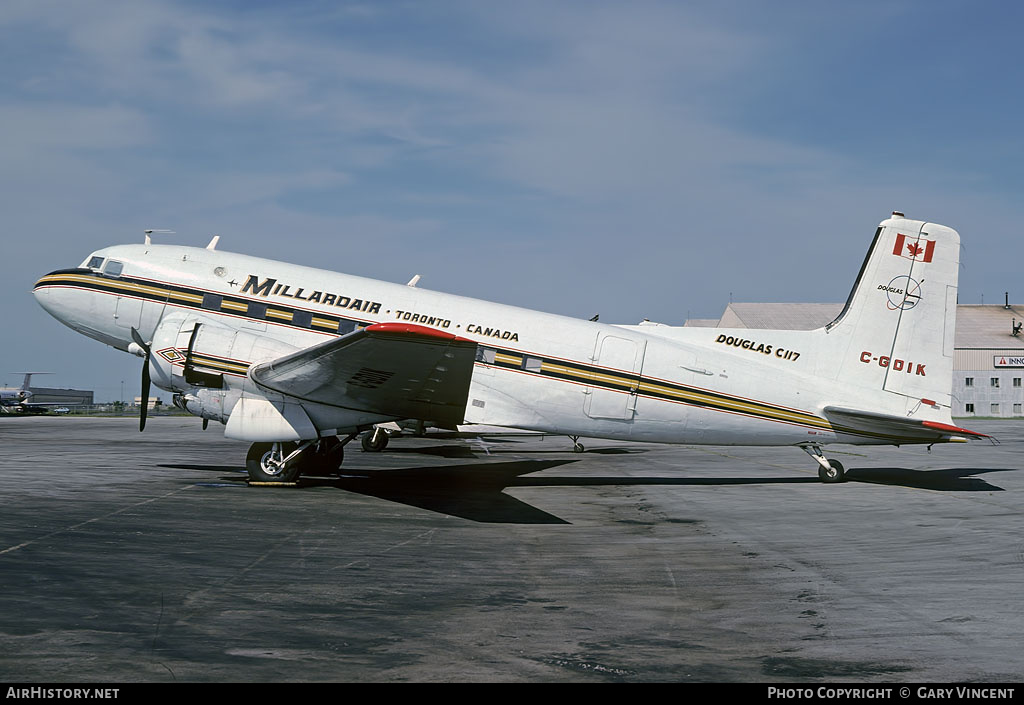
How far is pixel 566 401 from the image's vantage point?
57.9ft

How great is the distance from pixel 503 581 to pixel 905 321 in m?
13.8

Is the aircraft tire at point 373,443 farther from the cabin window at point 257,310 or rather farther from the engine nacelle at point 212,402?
the engine nacelle at point 212,402

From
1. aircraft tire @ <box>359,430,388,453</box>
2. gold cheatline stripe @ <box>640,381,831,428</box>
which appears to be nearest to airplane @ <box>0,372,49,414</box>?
aircraft tire @ <box>359,430,388,453</box>

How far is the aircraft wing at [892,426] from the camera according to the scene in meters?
17.6

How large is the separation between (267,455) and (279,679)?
12.4m

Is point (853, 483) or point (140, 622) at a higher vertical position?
point (853, 483)

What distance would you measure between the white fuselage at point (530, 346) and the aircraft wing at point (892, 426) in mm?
213

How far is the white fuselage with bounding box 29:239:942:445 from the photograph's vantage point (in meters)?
17.7

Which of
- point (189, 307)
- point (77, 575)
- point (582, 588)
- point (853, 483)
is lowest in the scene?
point (77, 575)

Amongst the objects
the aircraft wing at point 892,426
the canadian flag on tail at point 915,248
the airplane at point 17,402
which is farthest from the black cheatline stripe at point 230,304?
the airplane at point 17,402

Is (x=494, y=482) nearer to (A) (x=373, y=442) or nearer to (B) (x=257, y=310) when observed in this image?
(B) (x=257, y=310)

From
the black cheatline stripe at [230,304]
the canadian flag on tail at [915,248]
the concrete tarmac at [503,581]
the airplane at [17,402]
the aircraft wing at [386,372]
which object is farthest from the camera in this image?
the airplane at [17,402]

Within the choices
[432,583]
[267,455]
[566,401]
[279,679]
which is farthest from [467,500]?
[279,679]
